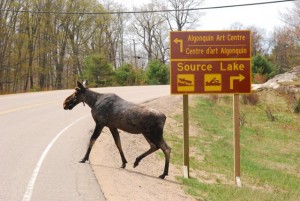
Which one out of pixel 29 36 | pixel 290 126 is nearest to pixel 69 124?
pixel 290 126

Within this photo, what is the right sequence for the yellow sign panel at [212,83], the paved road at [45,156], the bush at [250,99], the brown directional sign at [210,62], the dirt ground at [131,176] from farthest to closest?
the bush at [250,99], the yellow sign panel at [212,83], the brown directional sign at [210,62], the dirt ground at [131,176], the paved road at [45,156]

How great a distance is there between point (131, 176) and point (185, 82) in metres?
3.17

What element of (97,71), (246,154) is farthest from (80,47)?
(246,154)

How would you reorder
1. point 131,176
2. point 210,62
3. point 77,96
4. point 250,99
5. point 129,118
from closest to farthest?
point 131,176
point 129,118
point 77,96
point 210,62
point 250,99

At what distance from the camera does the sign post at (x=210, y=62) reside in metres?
11.0

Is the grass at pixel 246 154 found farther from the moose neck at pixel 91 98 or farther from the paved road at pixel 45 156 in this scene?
the moose neck at pixel 91 98

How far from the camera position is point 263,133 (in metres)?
20.3

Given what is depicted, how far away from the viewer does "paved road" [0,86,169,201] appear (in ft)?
24.1

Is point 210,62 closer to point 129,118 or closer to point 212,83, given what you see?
point 212,83

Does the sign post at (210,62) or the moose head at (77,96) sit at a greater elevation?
the sign post at (210,62)

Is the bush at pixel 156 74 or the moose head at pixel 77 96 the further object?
the bush at pixel 156 74

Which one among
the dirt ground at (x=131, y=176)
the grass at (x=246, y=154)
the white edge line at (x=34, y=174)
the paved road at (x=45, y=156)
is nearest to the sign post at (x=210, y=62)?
the grass at (x=246, y=154)

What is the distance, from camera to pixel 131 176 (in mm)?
9148

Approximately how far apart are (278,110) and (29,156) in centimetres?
2061
